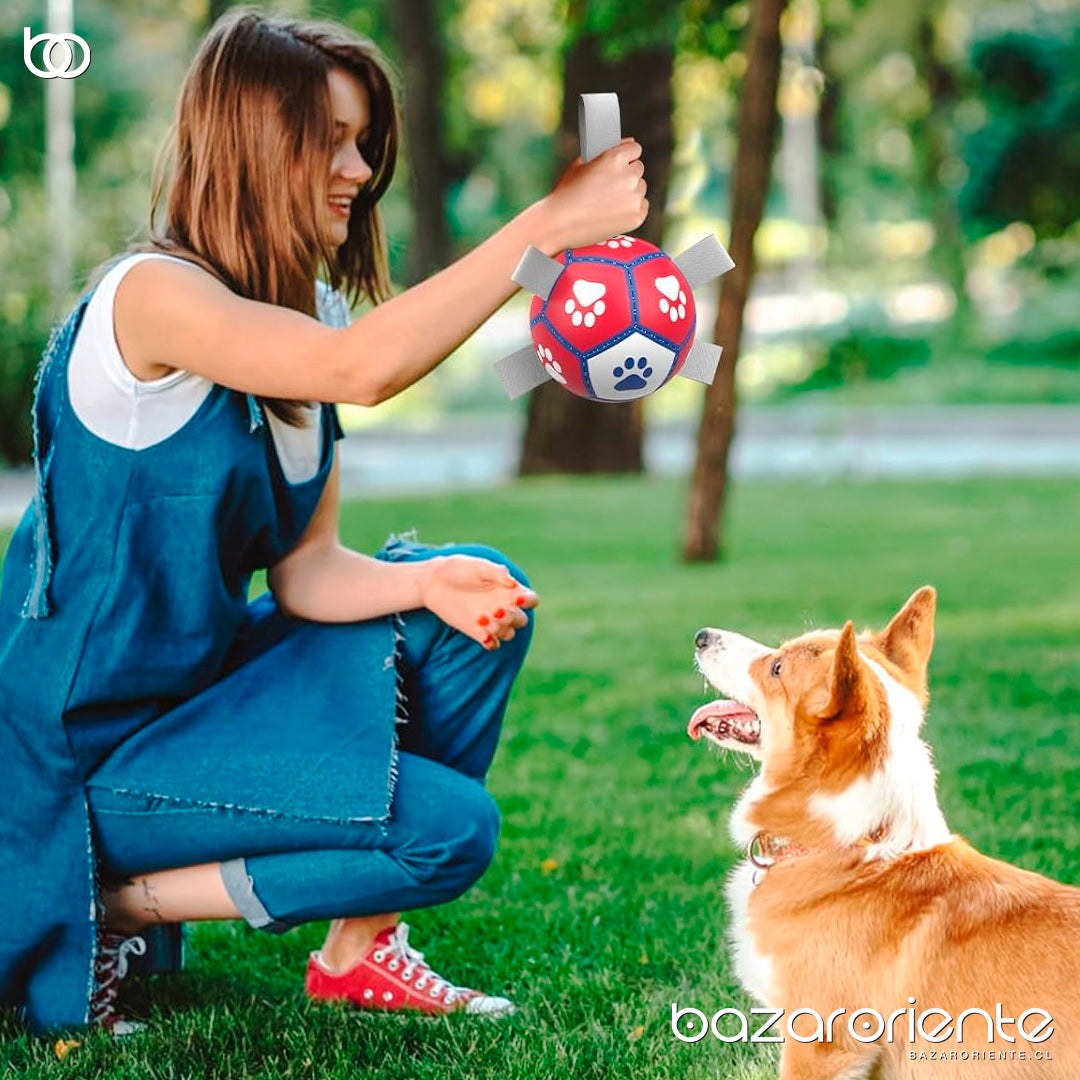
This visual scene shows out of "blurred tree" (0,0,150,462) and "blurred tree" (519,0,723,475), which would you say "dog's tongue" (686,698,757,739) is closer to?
"blurred tree" (519,0,723,475)

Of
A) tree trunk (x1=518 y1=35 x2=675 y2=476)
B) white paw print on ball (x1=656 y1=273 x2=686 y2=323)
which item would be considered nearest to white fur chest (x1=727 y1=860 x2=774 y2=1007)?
white paw print on ball (x1=656 y1=273 x2=686 y2=323)

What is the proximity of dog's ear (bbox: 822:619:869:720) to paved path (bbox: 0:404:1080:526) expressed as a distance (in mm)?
8591

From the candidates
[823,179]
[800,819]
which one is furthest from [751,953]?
[823,179]

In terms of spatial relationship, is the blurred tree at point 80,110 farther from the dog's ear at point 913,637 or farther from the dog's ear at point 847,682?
the dog's ear at point 847,682

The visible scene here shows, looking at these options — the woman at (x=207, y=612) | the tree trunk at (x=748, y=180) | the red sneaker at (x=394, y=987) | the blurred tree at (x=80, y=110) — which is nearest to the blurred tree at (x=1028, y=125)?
the blurred tree at (x=80, y=110)

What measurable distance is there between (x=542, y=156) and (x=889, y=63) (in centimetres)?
578

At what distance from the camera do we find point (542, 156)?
26.6 metres

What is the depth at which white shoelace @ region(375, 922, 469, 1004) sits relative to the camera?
10.3 feet

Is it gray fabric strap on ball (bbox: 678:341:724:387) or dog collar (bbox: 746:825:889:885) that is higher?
gray fabric strap on ball (bbox: 678:341:724:387)

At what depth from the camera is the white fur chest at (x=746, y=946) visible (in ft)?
9.14

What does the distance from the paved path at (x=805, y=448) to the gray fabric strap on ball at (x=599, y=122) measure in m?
8.60

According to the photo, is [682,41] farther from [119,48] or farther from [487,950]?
[119,48]

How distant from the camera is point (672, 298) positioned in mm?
2730

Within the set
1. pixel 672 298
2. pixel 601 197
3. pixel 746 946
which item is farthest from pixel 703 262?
pixel 746 946
